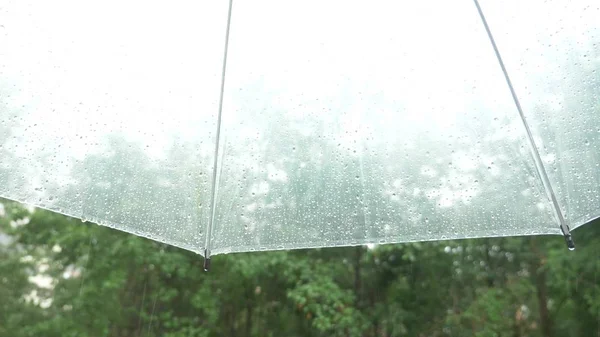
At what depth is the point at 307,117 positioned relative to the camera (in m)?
1.18

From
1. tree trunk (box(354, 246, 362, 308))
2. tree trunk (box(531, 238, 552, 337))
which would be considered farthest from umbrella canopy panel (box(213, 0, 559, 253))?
tree trunk (box(531, 238, 552, 337))

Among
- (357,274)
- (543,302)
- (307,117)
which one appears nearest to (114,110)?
(307,117)

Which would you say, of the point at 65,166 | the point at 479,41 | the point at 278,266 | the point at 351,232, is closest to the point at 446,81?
the point at 479,41

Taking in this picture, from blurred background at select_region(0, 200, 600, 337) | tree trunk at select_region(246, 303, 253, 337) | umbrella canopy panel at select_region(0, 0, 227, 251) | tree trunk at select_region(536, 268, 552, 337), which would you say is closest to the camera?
umbrella canopy panel at select_region(0, 0, 227, 251)

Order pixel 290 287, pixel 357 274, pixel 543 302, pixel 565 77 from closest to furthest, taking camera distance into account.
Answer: pixel 565 77 < pixel 543 302 < pixel 290 287 < pixel 357 274

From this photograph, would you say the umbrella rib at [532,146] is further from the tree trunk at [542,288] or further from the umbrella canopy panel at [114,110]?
the tree trunk at [542,288]

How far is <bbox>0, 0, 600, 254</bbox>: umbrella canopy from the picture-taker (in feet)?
3.55

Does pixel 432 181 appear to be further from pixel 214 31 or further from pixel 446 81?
pixel 214 31

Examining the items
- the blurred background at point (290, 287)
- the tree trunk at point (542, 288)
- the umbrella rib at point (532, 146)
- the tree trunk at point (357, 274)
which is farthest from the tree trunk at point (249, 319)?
the umbrella rib at point (532, 146)

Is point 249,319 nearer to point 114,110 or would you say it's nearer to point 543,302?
point 543,302

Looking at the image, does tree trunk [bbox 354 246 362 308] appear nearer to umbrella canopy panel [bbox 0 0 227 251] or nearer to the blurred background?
the blurred background

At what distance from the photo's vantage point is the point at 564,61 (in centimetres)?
109

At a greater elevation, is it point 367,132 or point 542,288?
point 367,132

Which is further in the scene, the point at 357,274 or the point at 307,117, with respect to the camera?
the point at 357,274
